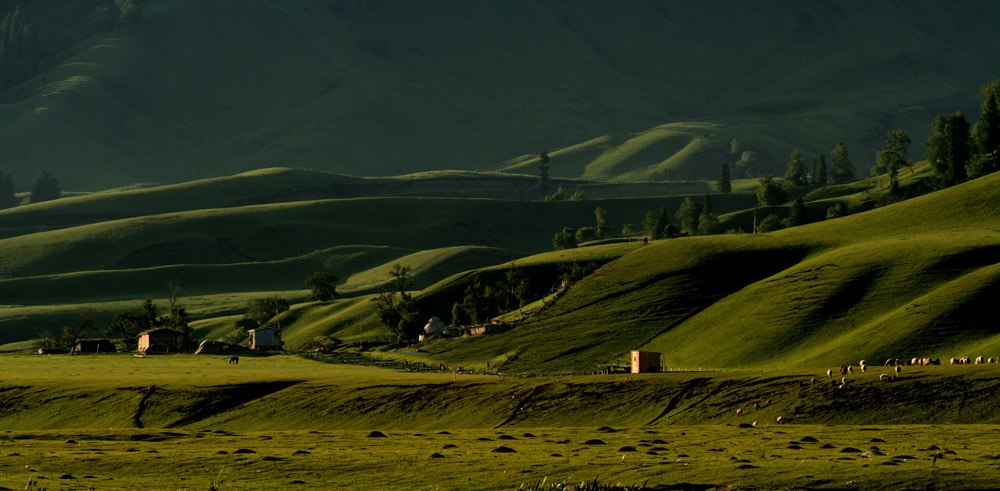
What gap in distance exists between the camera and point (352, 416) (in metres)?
103

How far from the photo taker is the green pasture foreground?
55.1 m

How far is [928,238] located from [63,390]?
125392 millimetres

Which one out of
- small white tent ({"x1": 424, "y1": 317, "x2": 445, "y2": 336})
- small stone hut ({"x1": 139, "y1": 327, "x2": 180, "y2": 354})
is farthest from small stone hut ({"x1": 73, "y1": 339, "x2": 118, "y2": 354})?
small white tent ({"x1": 424, "y1": 317, "x2": 445, "y2": 336})

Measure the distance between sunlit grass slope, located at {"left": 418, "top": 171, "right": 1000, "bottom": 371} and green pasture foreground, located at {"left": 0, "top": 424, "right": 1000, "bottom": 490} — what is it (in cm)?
5303

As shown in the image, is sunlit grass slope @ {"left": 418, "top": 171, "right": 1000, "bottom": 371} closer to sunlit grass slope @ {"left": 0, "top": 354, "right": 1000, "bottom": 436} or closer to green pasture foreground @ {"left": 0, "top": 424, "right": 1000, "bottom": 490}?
sunlit grass slope @ {"left": 0, "top": 354, "right": 1000, "bottom": 436}

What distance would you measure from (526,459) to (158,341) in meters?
142

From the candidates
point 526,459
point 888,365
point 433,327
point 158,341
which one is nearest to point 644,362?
point 888,365

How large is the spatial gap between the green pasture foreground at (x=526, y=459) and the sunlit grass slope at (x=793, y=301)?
5303 cm

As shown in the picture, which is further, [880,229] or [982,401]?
[880,229]

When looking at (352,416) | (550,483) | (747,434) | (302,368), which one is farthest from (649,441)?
(302,368)

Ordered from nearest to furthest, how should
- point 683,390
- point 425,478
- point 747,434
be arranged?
1. point 425,478
2. point 747,434
3. point 683,390

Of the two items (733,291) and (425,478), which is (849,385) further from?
(733,291)

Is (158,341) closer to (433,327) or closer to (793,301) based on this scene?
(433,327)

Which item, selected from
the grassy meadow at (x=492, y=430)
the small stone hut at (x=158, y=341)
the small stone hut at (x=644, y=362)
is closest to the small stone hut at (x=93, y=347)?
the small stone hut at (x=158, y=341)
